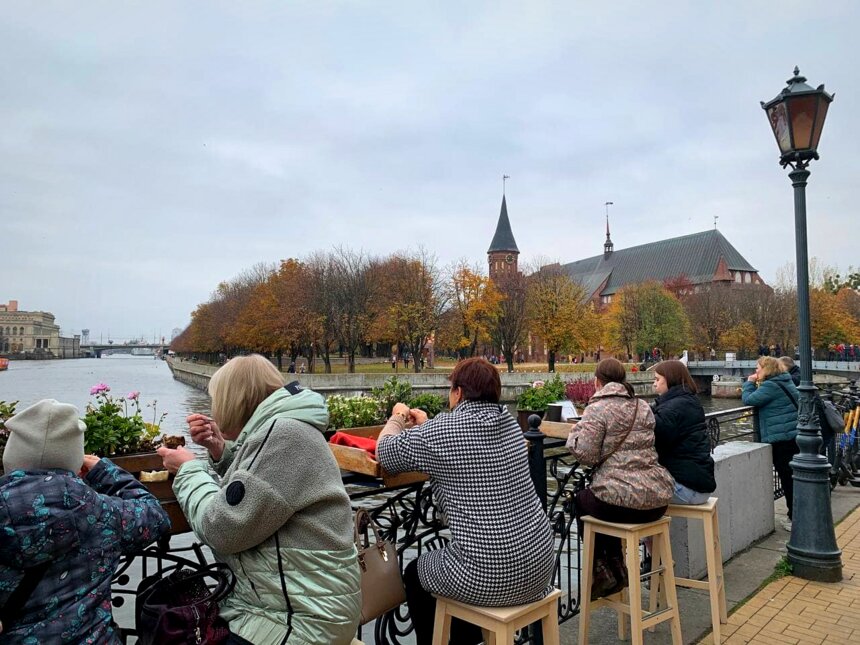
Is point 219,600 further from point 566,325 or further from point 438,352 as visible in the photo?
point 438,352

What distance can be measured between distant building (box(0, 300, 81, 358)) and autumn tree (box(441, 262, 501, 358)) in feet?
405

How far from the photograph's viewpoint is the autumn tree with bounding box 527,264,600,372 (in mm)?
56438

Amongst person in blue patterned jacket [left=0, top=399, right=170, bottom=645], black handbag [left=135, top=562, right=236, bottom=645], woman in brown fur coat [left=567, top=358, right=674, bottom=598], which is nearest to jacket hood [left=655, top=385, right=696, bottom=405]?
woman in brown fur coat [left=567, top=358, right=674, bottom=598]

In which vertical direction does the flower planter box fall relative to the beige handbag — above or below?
above

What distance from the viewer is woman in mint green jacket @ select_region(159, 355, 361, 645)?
2.18m

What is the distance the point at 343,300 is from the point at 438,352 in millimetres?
33020

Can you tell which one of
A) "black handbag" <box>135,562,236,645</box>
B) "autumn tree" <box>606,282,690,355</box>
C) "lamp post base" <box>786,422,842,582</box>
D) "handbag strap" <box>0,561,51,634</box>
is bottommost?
"lamp post base" <box>786,422,842,582</box>

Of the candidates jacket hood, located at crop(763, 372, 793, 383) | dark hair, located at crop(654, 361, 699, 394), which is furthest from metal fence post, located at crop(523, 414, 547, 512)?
jacket hood, located at crop(763, 372, 793, 383)

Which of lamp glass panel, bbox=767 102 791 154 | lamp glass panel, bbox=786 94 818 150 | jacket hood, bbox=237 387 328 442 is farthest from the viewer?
lamp glass panel, bbox=767 102 791 154

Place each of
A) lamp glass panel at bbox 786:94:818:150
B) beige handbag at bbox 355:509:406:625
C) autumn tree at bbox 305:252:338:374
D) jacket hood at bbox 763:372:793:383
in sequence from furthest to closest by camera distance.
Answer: autumn tree at bbox 305:252:338:374
jacket hood at bbox 763:372:793:383
lamp glass panel at bbox 786:94:818:150
beige handbag at bbox 355:509:406:625

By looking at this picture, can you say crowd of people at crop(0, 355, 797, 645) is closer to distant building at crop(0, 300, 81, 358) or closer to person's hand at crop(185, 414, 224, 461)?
person's hand at crop(185, 414, 224, 461)

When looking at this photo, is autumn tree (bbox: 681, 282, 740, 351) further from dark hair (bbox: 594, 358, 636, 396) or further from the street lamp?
dark hair (bbox: 594, 358, 636, 396)

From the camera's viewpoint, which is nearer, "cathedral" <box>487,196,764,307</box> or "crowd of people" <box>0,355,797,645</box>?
"crowd of people" <box>0,355,797,645</box>

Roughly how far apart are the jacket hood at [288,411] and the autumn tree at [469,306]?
51291 millimetres
